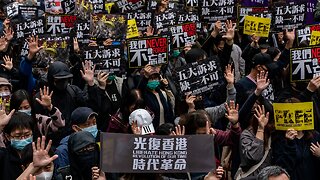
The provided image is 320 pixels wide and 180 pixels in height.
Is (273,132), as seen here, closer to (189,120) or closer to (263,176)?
(189,120)

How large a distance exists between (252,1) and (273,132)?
628 cm

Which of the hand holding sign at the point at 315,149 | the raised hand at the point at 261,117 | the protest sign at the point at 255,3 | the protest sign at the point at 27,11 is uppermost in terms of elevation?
the protest sign at the point at 27,11

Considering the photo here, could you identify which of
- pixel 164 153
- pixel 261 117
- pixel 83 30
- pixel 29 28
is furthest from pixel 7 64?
pixel 164 153

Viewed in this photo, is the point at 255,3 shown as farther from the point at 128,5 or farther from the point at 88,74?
the point at 88,74

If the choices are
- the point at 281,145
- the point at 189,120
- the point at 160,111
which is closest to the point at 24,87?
the point at 160,111

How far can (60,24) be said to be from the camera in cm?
1223

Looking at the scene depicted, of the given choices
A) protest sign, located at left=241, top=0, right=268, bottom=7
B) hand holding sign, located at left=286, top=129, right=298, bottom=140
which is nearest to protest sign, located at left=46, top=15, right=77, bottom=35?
protest sign, located at left=241, top=0, right=268, bottom=7

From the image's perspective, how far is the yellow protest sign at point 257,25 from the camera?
11.8 meters

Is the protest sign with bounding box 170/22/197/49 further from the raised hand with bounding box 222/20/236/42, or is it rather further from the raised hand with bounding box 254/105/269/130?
the raised hand with bounding box 254/105/269/130

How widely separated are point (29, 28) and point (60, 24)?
653mm

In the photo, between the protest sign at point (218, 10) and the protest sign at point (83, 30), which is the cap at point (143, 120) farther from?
the protest sign at point (218, 10)

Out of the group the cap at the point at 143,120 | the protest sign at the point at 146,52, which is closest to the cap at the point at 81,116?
the cap at the point at 143,120

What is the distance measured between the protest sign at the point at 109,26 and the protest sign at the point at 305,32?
2.52 m

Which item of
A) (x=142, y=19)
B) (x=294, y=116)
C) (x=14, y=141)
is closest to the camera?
(x=14, y=141)
